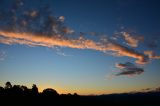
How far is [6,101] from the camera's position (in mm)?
135500

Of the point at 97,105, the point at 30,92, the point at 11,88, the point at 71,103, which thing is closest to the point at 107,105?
the point at 97,105

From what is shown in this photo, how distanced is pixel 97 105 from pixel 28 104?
63136mm

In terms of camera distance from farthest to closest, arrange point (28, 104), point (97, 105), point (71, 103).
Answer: point (97, 105)
point (71, 103)
point (28, 104)

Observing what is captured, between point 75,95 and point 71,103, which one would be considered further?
point 75,95

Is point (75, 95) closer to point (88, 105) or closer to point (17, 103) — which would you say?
point (88, 105)

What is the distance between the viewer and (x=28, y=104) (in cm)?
14475

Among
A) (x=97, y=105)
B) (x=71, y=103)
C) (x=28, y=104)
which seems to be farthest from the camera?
(x=97, y=105)

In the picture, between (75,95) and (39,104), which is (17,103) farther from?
(75,95)

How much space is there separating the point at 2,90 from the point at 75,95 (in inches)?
2303

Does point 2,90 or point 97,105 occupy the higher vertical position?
point 2,90

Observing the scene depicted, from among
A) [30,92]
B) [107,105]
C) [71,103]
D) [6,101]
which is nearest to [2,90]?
[30,92]

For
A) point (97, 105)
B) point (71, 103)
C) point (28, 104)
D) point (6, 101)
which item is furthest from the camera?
point (97, 105)

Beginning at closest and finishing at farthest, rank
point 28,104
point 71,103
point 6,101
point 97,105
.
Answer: point 6,101
point 28,104
point 71,103
point 97,105

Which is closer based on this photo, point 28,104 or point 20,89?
point 28,104
